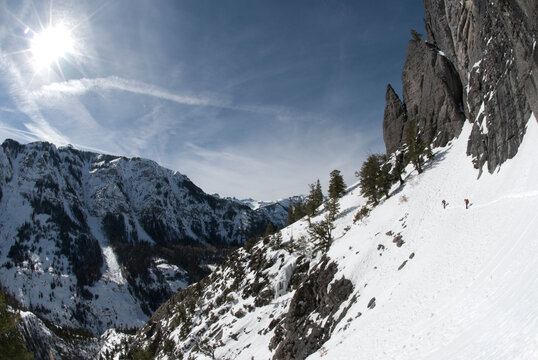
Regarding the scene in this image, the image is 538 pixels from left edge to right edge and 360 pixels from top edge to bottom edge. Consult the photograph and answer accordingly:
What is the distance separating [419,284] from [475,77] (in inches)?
1380

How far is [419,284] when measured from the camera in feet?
65.5

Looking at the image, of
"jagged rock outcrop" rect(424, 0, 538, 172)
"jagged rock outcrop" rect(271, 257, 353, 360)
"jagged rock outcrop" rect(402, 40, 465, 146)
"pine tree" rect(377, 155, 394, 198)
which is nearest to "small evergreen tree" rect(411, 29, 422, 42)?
"jagged rock outcrop" rect(402, 40, 465, 146)

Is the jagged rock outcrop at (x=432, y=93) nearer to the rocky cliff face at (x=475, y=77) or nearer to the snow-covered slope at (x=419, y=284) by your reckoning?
the rocky cliff face at (x=475, y=77)

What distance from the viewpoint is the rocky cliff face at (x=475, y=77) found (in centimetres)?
2197

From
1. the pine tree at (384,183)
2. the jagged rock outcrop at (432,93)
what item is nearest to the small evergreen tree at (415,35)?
the jagged rock outcrop at (432,93)

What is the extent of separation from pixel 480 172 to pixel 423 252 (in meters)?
14.8

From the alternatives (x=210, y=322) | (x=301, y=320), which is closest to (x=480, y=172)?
(x=301, y=320)

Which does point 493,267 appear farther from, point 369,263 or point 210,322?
point 210,322

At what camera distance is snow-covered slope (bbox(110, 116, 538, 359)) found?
12.5 meters

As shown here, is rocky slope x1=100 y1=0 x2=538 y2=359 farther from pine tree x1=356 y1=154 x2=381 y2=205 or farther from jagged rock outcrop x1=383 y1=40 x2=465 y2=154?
pine tree x1=356 y1=154 x2=381 y2=205

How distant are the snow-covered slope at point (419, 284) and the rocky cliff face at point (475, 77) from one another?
9.81ft

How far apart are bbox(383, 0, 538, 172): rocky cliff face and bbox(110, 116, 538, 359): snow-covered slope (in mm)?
2991

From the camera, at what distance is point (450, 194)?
32938 mm

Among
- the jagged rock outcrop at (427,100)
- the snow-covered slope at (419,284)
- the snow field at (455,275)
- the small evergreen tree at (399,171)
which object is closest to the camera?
the snow field at (455,275)
